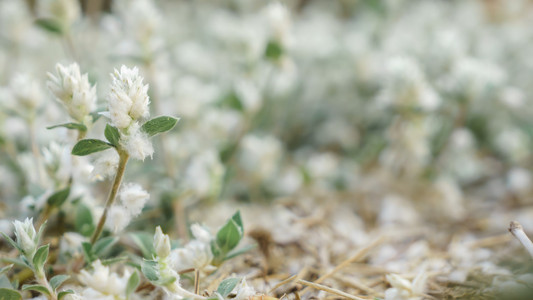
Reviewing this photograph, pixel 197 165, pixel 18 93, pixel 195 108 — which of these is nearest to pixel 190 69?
pixel 195 108

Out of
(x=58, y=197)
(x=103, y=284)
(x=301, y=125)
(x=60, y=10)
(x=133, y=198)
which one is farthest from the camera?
(x=301, y=125)

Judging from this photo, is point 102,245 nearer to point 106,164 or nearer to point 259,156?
point 106,164

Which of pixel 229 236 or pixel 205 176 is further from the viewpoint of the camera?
pixel 205 176

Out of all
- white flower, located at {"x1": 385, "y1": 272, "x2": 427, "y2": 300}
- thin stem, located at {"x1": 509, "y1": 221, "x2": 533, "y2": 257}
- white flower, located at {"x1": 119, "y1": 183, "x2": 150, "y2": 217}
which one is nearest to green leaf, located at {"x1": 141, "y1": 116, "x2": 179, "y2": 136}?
white flower, located at {"x1": 119, "y1": 183, "x2": 150, "y2": 217}

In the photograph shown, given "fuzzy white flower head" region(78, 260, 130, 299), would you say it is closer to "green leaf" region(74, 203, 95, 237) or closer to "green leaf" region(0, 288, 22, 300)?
"green leaf" region(0, 288, 22, 300)

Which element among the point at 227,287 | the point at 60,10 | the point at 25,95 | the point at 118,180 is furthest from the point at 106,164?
the point at 60,10

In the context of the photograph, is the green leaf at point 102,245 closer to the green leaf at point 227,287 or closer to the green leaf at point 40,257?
the green leaf at point 40,257

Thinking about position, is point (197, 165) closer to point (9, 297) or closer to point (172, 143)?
point (172, 143)
